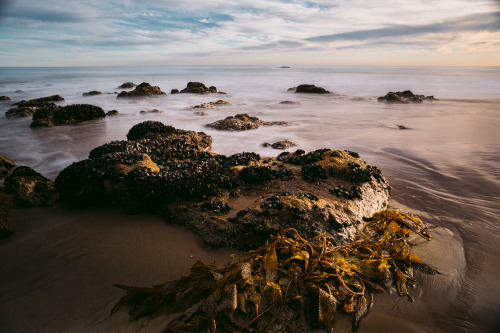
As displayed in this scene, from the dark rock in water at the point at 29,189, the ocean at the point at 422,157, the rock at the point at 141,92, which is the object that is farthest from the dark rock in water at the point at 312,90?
the dark rock in water at the point at 29,189

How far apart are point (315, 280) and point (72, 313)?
2.17 metres

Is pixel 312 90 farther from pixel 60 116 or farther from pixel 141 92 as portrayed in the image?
pixel 60 116

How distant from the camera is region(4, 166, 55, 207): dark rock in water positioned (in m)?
3.87

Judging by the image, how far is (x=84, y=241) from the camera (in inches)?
125

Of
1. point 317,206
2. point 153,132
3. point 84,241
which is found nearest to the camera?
point 84,241

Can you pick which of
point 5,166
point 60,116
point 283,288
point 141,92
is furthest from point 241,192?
point 141,92

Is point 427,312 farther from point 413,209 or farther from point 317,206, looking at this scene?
point 413,209

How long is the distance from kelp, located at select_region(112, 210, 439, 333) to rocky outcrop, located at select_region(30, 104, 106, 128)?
1105 cm

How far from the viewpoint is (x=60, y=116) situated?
1086 centimetres

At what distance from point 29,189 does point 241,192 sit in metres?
3.23

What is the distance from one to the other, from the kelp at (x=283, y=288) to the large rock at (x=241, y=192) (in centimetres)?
30

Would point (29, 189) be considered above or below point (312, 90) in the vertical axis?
below

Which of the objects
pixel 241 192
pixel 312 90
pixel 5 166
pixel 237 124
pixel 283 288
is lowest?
pixel 283 288

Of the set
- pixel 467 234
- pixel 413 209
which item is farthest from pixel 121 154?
pixel 467 234
